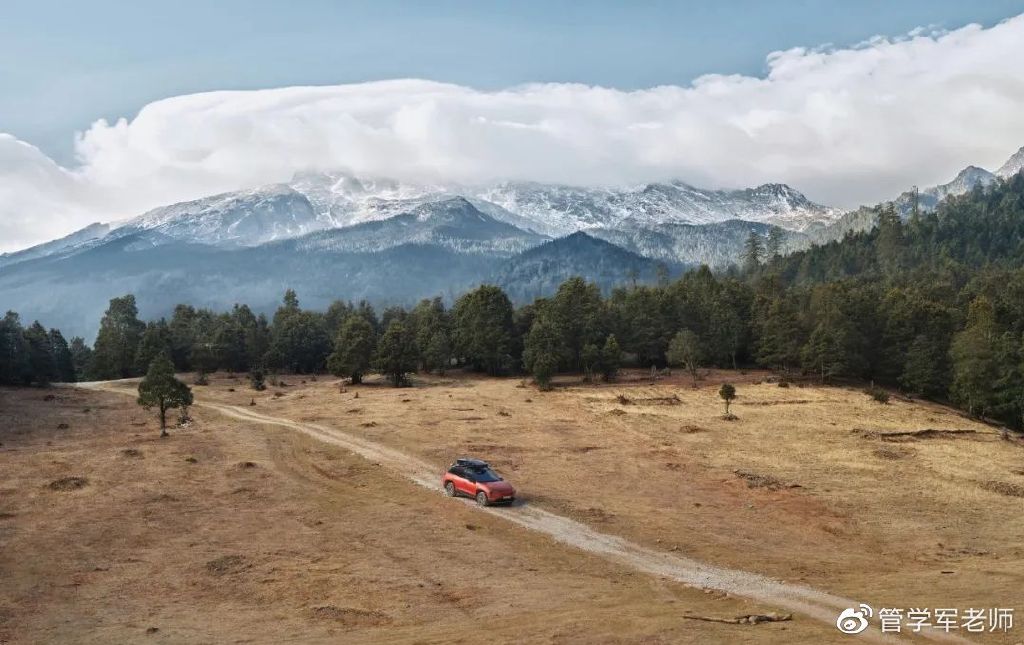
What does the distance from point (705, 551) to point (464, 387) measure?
80209 mm

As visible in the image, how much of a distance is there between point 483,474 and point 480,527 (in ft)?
19.9

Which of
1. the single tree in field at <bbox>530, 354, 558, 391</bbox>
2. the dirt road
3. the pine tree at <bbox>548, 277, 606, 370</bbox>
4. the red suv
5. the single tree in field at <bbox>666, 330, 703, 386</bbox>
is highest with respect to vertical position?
the pine tree at <bbox>548, 277, 606, 370</bbox>

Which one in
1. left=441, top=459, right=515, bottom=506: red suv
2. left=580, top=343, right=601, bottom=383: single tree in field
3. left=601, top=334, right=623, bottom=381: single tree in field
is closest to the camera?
left=441, top=459, right=515, bottom=506: red suv

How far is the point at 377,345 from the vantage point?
121000 mm

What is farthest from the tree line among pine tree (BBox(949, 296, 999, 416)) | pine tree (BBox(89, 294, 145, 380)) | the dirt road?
the dirt road

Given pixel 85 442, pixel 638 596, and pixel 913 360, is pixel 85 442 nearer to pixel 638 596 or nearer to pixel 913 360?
pixel 638 596

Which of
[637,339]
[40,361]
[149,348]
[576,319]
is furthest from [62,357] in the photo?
[637,339]

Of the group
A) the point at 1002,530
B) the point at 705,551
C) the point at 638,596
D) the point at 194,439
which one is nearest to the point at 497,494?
the point at 705,551

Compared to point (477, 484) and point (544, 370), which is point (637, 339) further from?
point (477, 484)

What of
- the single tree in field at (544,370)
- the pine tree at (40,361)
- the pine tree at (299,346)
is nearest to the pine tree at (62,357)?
the pine tree at (40,361)

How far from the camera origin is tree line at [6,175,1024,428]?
107688 millimetres

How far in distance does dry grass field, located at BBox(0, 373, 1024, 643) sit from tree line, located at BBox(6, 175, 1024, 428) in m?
32.2

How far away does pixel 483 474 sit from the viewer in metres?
Result: 44.0

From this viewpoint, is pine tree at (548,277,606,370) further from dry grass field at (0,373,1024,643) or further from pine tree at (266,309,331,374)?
dry grass field at (0,373,1024,643)
